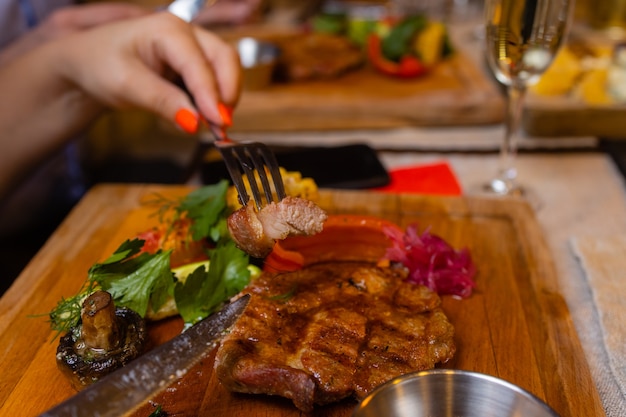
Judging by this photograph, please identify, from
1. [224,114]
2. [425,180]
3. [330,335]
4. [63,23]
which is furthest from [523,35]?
[63,23]

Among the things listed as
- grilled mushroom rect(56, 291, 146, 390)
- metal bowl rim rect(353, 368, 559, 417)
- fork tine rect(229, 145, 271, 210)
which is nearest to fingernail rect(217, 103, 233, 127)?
fork tine rect(229, 145, 271, 210)

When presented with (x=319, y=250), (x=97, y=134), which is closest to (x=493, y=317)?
(x=319, y=250)

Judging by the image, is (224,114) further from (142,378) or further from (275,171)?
(142,378)

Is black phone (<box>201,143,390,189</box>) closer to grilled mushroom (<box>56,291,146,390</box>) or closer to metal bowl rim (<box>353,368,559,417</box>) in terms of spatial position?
grilled mushroom (<box>56,291,146,390</box>)

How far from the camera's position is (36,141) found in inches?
110

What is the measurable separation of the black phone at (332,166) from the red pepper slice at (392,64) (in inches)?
50.1

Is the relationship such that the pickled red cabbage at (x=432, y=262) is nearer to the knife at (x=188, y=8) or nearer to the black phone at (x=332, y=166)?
the black phone at (x=332, y=166)

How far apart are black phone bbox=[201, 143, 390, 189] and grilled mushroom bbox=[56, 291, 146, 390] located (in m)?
1.19

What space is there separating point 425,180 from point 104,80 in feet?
5.08

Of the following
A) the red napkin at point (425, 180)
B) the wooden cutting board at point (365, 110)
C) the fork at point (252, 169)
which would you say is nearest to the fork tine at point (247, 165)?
the fork at point (252, 169)

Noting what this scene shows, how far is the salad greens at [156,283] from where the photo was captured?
186 cm

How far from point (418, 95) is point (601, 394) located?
7.92 ft

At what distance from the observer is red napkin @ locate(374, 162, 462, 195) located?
2830 mm

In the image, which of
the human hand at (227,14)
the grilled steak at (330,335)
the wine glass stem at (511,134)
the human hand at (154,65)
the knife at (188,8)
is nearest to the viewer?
the grilled steak at (330,335)
